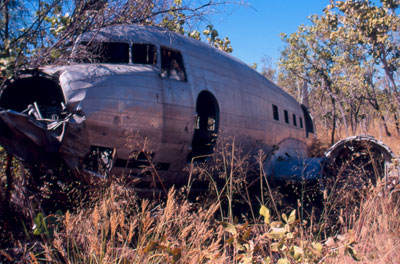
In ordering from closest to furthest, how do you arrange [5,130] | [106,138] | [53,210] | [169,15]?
[5,130] < [106,138] < [53,210] < [169,15]

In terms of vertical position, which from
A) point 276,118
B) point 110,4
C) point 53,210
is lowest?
point 53,210

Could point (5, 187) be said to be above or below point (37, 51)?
below

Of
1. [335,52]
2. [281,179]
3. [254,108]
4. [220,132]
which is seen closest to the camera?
[220,132]

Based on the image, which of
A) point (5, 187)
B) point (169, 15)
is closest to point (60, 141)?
point (5, 187)

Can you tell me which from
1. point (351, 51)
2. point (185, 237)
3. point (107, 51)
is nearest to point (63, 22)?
point (107, 51)

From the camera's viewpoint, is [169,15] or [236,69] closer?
[169,15]

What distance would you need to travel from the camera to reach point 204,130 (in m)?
8.35

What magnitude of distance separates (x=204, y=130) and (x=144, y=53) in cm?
257

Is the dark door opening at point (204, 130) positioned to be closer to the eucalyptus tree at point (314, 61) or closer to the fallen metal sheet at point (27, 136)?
the fallen metal sheet at point (27, 136)

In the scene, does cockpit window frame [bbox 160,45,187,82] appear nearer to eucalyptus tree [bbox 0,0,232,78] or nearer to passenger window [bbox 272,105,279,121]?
eucalyptus tree [bbox 0,0,232,78]

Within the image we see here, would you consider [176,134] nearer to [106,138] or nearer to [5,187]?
[106,138]

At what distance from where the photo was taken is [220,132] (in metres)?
6.94

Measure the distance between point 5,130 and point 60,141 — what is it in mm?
675

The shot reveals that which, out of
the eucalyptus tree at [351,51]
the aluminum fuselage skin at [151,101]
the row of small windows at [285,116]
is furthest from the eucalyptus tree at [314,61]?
the aluminum fuselage skin at [151,101]
